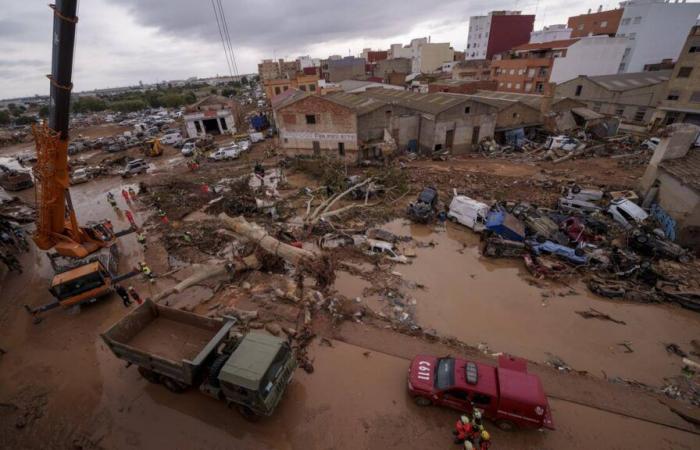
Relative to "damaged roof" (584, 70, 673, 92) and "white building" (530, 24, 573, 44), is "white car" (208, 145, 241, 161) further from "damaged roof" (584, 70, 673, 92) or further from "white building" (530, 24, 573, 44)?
"white building" (530, 24, 573, 44)

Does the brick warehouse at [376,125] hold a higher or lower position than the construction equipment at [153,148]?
higher

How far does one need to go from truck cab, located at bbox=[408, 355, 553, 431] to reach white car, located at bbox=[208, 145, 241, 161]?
2976cm

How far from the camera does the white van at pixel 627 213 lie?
48.9ft

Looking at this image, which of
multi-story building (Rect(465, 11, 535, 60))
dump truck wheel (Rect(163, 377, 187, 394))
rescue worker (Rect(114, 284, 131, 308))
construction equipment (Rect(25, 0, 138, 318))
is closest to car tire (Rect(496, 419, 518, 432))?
dump truck wheel (Rect(163, 377, 187, 394))

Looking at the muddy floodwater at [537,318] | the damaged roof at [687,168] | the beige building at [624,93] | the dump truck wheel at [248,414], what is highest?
the beige building at [624,93]

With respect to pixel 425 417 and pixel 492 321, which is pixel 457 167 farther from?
pixel 425 417

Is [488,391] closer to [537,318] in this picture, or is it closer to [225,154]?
[537,318]

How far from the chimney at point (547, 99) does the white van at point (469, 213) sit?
77.6 feet

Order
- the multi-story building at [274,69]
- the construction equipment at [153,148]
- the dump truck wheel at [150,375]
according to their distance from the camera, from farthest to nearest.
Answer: the multi-story building at [274,69] < the construction equipment at [153,148] < the dump truck wheel at [150,375]

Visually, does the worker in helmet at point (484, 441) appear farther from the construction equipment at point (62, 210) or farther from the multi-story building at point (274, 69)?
the multi-story building at point (274, 69)

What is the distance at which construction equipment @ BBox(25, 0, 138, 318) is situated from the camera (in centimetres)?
850

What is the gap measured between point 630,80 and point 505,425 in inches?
1888

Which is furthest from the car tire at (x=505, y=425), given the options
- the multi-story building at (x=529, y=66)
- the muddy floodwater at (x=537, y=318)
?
the multi-story building at (x=529, y=66)

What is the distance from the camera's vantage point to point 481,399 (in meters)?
6.92
